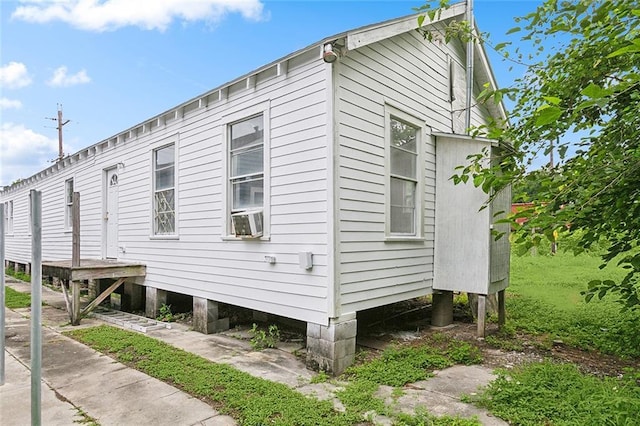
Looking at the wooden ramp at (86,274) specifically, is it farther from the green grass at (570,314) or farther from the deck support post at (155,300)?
the green grass at (570,314)

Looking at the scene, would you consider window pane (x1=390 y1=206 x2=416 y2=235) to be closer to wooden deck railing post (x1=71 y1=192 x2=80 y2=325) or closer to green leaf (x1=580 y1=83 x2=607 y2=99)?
green leaf (x1=580 y1=83 x2=607 y2=99)

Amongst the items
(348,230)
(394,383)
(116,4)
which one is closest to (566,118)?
(348,230)

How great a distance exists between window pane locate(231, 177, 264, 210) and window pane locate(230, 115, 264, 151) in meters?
0.57

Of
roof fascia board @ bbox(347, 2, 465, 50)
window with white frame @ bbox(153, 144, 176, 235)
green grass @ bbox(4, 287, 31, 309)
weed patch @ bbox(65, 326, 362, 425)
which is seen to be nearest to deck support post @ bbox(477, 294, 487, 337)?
weed patch @ bbox(65, 326, 362, 425)

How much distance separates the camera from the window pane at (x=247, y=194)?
5.50m

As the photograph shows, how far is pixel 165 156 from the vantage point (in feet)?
24.8

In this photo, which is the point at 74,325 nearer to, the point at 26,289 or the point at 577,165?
the point at 26,289

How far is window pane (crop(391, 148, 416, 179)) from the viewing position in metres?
5.48

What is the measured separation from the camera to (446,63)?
7043mm

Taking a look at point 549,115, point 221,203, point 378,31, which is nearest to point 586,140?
point 549,115

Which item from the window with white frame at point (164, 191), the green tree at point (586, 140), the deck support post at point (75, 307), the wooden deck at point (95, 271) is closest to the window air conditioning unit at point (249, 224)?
the window with white frame at point (164, 191)

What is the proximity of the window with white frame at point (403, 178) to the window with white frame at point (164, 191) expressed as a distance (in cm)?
416

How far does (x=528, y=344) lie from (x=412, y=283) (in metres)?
1.74

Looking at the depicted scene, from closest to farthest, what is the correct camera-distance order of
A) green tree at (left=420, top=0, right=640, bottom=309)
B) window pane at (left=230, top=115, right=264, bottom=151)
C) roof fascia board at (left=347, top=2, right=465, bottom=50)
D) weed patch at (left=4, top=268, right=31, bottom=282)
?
green tree at (left=420, top=0, right=640, bottom=309), roof fascia board at (left=347, top=2, right=465, bottom=50), window pane at (left=230, top=115, right=264, bottom=151), weed patch at (left=4, top=268, right=31, bottom=282)
